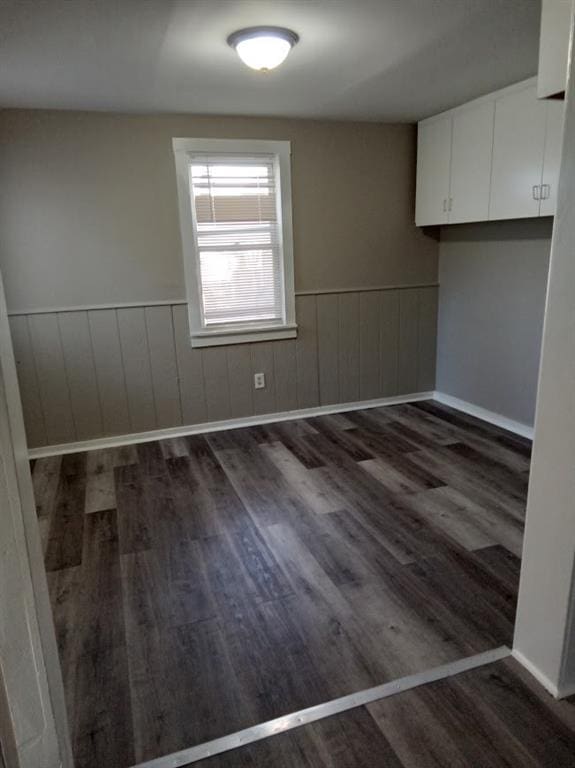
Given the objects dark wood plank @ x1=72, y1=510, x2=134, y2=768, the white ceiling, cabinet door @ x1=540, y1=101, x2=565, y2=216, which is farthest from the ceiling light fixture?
dark wood plank @ x1=72, y1=510, x2=134, y2=768

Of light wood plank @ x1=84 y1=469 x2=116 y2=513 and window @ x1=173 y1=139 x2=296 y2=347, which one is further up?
window @ x1=173 y1=139 x2=296 y2=347

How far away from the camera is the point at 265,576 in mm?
2217

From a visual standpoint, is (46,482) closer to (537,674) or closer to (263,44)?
(263,44)

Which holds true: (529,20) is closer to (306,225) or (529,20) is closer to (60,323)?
(306,225)

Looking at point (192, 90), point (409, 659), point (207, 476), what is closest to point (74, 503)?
point (207, 476)

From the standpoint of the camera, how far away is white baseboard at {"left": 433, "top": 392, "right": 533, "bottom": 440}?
12.2 feet

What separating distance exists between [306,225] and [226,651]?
313cm

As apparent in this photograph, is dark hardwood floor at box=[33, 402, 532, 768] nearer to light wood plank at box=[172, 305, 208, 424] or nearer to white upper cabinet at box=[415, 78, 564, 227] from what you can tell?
light wood plank at box=[172, 305, 208, 424]

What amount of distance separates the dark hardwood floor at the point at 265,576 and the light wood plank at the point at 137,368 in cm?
29

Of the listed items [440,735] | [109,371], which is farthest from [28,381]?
[440,735]

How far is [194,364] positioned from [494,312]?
234 cm

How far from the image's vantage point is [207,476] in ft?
10.7

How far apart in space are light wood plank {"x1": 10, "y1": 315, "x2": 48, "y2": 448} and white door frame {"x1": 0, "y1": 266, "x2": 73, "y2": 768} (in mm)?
3058

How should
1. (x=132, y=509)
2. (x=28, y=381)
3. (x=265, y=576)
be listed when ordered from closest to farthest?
(x=265, y=576) < (x=132, y=509) < (x=28, y=381)
